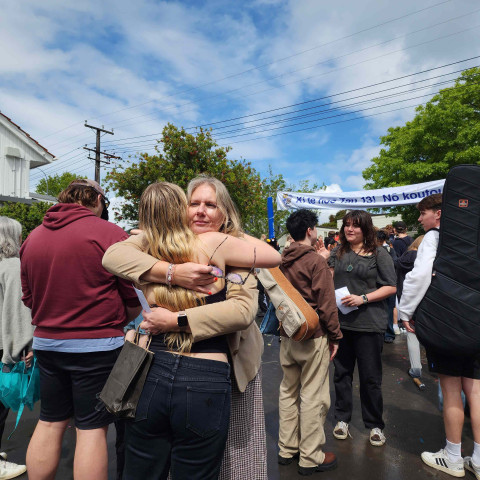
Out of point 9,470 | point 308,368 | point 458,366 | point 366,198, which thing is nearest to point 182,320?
point 308,368

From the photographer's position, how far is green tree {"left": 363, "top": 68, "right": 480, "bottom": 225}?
70.9 feet

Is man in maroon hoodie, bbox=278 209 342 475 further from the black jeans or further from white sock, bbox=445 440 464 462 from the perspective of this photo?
white sock, bbox=445 440 464 462

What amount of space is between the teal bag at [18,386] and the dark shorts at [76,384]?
1.89 ft

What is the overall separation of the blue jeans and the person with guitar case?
1.80m

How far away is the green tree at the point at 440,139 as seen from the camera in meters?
21.6

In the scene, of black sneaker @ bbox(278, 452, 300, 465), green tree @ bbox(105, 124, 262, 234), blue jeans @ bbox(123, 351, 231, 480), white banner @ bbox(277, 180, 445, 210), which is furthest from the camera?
green tree @ bbox(105, 124, 262, 234)

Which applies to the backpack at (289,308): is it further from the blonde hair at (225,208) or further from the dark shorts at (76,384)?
the dark shorts at (76,384)

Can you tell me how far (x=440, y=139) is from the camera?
2269 centimetres

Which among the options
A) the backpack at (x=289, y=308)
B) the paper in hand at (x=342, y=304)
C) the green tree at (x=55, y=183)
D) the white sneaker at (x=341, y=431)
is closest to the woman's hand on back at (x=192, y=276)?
the backpack at (x=289, y=308)

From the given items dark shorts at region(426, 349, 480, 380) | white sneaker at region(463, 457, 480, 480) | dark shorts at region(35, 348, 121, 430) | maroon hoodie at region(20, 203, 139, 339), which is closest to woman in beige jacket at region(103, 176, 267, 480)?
maroon hoodie at region(20, 203, 139, 339)

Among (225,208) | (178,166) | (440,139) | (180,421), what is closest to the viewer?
(180,421)

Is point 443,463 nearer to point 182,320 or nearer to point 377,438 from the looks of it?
point 377,438

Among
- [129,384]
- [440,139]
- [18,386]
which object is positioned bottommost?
[18,386]

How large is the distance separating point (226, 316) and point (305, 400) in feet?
6.11
